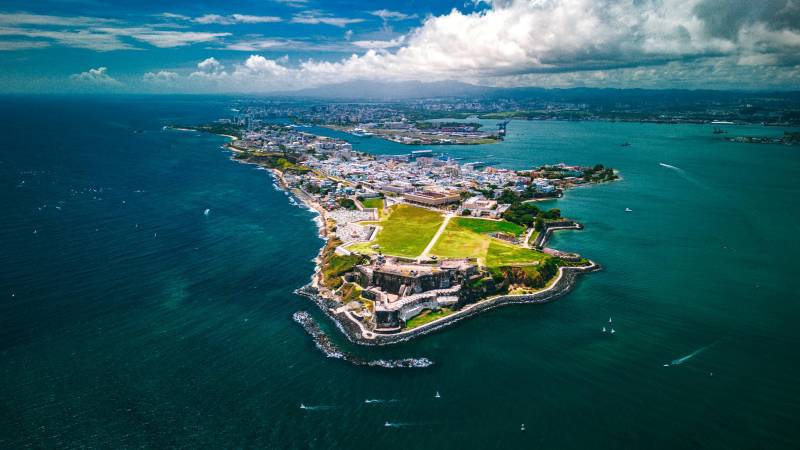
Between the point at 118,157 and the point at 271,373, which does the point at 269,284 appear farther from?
the point at 118,157

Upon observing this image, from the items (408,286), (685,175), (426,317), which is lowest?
(426,317)

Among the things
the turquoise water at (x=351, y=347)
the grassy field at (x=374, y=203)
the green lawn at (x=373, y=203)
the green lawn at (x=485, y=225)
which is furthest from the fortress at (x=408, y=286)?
the green lawn at (x=373, y=203)

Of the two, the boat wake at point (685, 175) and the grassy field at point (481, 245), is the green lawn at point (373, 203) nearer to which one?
the grassy field at point (481, 245)

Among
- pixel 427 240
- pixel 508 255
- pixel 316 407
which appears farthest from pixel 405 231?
pixel 316 407

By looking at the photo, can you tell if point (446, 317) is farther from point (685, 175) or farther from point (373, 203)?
point (685, 175)

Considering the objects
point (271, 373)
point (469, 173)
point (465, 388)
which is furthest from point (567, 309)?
point (469, 173)

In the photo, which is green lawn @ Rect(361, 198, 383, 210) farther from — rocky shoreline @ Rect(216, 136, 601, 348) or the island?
rocky shoreline @ Rect(216, 136, 601, 348)
